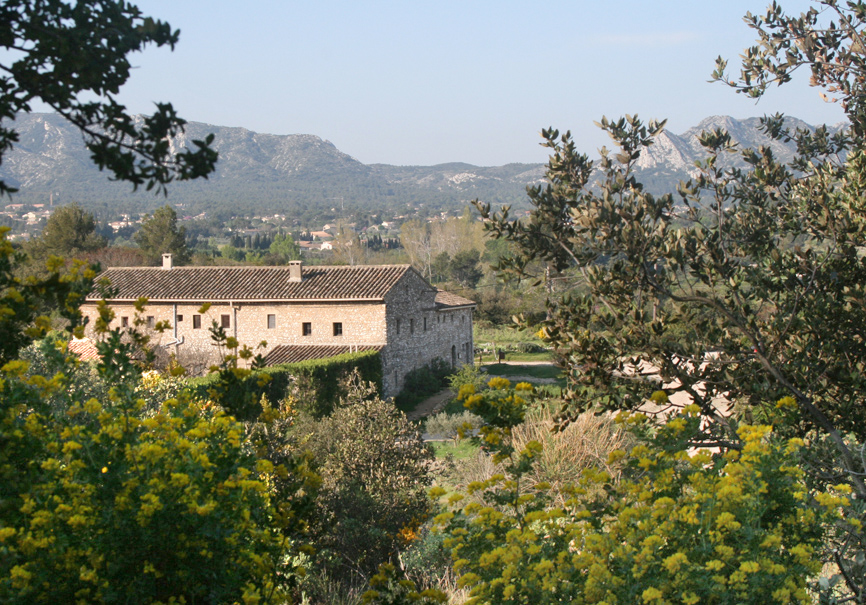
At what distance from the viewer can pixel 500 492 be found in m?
4.45

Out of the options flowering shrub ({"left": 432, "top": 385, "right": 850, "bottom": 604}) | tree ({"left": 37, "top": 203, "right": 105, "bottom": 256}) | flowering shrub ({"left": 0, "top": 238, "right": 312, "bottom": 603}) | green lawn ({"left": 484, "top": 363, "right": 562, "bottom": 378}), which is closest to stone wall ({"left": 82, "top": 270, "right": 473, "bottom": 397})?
green lawn ({"left": 484, "top": 363, "right": 562, "bottom": 378})

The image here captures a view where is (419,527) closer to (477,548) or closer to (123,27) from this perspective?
(477,548)

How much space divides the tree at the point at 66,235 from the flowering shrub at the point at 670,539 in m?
54.0

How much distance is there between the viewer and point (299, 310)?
98.8ft

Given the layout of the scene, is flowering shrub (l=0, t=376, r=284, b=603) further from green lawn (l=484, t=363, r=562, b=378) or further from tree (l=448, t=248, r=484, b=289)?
tree (l=448, t=248, r=484, b=289)

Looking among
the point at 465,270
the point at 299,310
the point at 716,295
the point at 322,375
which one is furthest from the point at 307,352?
the point at 465,270

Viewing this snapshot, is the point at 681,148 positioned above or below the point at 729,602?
above

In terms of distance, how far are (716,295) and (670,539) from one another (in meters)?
2.72

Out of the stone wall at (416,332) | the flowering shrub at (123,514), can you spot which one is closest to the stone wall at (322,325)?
the stone wall at (416,332)

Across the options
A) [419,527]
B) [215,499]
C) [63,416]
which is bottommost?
[419,527]

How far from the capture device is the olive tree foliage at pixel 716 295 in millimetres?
5133

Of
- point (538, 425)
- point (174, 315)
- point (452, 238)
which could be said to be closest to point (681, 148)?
point (452, 238)

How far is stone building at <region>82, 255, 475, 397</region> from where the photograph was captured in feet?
96.1

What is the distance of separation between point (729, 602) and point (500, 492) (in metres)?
1.53
